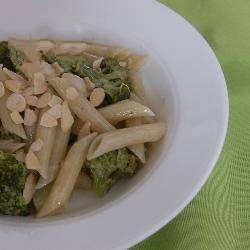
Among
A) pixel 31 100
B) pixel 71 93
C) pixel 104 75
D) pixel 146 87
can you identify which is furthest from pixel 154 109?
pixel 31 100

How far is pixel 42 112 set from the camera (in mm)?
1420

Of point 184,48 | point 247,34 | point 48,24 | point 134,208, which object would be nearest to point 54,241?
point 134,208

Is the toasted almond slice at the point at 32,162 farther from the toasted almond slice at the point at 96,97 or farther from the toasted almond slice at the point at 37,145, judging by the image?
the toasted almond slice at the point at 96,97

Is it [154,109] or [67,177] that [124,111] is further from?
[67,177]

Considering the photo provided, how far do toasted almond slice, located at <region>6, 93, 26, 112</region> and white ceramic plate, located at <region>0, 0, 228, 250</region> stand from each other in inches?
12.0

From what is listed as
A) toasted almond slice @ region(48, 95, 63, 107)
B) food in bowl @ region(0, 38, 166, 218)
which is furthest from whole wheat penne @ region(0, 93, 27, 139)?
toasted almond slice @ region(48, 95, 63, 107)

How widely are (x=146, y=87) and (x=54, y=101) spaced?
0.36 metres

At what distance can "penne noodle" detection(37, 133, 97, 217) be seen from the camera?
130 centimetres

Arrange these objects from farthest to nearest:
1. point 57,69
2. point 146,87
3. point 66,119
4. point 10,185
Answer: point 146,87, point 57,69, point 66,119, point 10,185

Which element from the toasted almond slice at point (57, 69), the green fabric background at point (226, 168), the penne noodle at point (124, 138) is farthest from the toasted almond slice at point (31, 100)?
the green fabric background at point (226, 168)

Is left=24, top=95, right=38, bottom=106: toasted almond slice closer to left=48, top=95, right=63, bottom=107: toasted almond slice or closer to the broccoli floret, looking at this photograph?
left=48, top=95, right=63, bottom=107: toasted almond slice

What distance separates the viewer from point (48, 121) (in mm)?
1393

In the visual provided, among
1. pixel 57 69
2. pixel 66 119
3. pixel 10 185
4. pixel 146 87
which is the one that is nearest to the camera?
pixel 10 185

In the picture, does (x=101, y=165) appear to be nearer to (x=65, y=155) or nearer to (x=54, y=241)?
(x=65, y=155)
